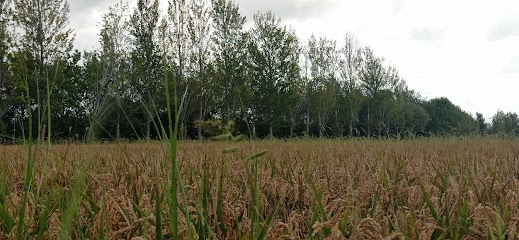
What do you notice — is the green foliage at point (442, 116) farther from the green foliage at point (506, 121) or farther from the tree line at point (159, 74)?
the tree line at point (159, 74)

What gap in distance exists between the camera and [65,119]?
893 inches

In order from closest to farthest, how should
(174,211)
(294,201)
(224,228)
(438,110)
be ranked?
(174,211) < (224,228) < (294,201) < (438,110)

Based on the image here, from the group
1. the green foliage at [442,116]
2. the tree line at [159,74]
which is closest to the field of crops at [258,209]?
the tree line at [159,74]

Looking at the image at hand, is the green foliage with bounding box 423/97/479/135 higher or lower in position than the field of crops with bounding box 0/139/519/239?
higher

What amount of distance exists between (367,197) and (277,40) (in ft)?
73.4

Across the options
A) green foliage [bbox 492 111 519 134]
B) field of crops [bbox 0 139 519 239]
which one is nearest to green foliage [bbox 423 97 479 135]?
green foliage [bbox 492 111 519 134]

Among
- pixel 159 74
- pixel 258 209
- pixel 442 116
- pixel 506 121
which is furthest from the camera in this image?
pixel 506 121

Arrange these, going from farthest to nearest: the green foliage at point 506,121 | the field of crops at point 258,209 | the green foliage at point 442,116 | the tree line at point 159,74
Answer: the green foliage at point 442,116 → the green foliage at point 506,121 → the tree line at point 159,74 → the field of crops at point 258,209

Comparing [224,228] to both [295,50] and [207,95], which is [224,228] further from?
[295,50]

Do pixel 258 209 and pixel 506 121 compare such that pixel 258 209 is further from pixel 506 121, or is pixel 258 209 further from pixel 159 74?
pixel 506 121

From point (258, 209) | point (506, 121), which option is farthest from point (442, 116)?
point (258, 209)

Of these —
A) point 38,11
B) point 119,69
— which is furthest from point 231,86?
point 38,11

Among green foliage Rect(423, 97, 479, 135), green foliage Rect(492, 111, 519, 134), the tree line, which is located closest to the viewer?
the tree line

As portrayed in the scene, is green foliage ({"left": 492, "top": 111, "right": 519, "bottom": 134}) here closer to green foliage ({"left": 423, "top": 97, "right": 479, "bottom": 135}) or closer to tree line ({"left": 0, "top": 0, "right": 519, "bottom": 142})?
green foliage ({"left": 423, "top": 97, "right": 479, "bottom": 135})
